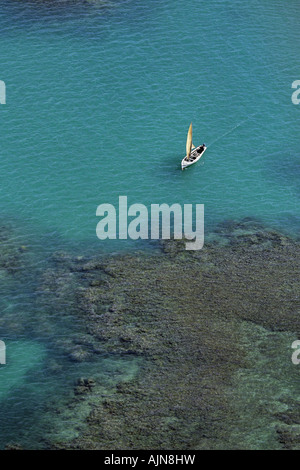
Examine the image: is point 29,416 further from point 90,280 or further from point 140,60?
point 140,60
